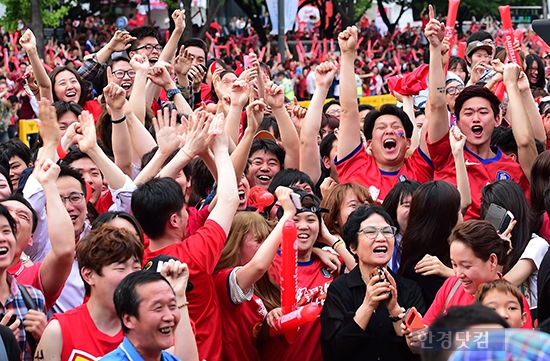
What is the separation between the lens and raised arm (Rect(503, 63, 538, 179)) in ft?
20.7

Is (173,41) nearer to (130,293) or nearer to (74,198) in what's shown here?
(74,198)

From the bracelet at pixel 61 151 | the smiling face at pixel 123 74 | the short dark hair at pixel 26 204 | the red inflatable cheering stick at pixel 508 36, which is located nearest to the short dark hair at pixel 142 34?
the smiling face at pixel 123 74

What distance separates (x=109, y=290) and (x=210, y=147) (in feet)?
4.92

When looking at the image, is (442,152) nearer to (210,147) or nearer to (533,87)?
(210,147)

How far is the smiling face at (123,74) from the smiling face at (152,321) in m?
4.18

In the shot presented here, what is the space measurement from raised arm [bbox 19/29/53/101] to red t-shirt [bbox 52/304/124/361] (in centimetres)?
397

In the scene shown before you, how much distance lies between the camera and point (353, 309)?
452cm

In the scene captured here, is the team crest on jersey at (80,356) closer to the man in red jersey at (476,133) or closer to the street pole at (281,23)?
the man in red jersey at (476,133)

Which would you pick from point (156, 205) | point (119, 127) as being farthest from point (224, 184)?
point (119, 127)

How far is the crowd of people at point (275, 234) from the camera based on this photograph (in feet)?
12.8

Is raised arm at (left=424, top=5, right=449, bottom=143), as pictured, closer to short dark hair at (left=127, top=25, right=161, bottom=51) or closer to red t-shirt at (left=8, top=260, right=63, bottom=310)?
red t-shirt at (left=8, top=260, right=63, bottom=310)

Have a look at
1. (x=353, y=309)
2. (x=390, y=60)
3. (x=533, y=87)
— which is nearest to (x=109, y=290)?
(x=353, y=309)

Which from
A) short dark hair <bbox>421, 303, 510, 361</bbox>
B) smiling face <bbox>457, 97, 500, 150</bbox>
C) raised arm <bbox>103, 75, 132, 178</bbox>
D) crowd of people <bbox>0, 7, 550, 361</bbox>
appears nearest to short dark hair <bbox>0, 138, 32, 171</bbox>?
crowd of people <bbox>0, 7, 550, 361</bbox>

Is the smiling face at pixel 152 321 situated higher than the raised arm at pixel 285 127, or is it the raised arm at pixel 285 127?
the raised arm at pixel 285 127
